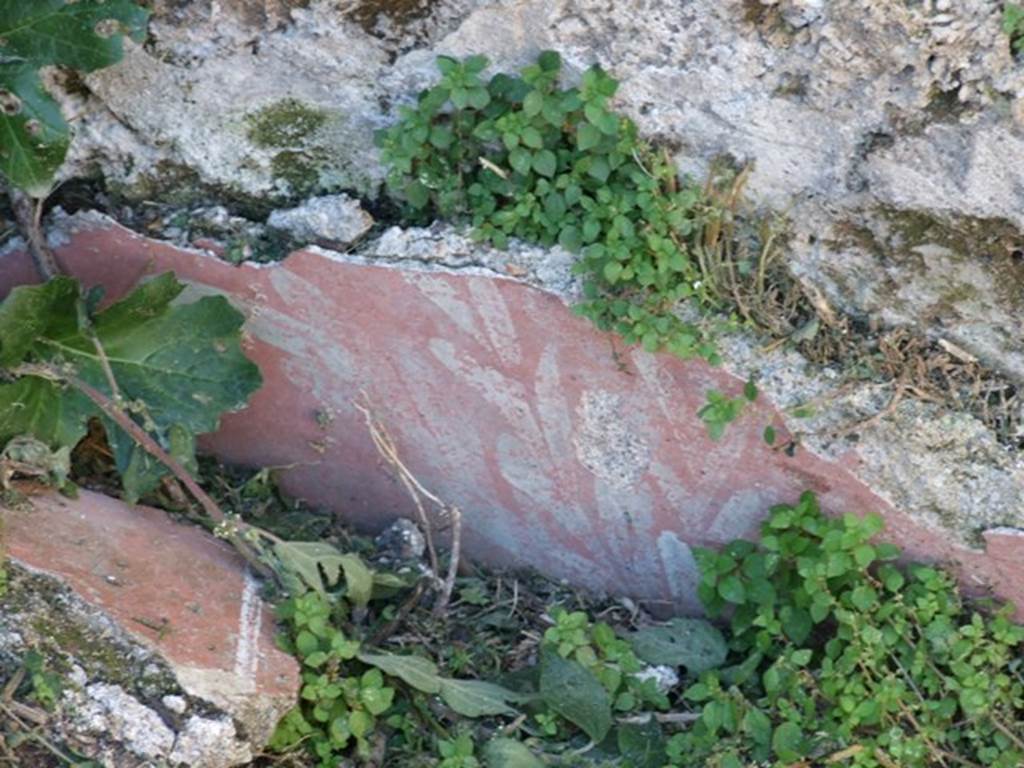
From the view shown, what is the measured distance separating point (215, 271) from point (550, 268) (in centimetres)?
65

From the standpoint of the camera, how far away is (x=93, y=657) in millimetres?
2631

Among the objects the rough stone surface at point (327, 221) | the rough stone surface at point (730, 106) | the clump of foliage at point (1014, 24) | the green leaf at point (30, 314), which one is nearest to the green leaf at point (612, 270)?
the rough stone surface at point (730, 106)

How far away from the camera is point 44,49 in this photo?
2.90m

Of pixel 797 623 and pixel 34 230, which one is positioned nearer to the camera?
pixel 797 623

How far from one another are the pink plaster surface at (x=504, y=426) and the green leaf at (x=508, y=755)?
531mm

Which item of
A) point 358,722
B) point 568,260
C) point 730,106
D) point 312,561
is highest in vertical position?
point 730,106

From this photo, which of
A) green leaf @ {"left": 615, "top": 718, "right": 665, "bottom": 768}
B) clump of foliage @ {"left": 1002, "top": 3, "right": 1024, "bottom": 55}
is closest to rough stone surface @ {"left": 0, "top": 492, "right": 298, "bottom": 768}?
green leaf @ {"left": 615, "top": 718, "right": 665, "bottom": 768}

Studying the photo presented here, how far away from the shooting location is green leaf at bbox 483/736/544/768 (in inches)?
107

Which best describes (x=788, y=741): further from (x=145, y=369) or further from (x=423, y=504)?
(x=145, y=369)

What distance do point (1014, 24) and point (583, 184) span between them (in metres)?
0.76

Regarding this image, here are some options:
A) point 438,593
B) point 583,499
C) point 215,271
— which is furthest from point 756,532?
point 215,271

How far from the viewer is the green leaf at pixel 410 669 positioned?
→ 2.83 meters

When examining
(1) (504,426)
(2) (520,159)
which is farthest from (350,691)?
(2) (520,159)

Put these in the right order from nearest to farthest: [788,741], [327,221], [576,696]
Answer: [788,741], [576,696], [327,221]
